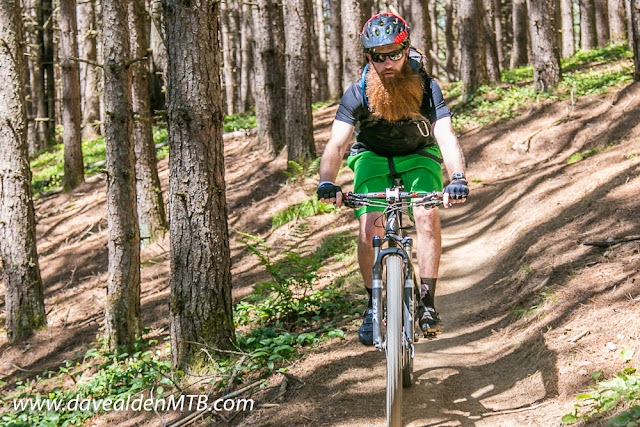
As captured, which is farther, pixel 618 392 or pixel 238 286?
pixel 238 286

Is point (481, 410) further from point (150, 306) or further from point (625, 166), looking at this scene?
point (150, 306)

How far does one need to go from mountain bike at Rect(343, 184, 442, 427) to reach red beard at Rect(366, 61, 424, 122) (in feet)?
2.37

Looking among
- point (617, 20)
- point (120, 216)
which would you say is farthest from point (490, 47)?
point (120, 216)

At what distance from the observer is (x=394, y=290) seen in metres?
3.83

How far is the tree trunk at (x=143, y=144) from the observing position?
38.2 ft

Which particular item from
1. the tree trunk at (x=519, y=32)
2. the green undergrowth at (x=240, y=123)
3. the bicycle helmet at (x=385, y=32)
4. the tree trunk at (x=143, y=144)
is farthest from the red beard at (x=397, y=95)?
the tree trunk at (x=519, y=32)

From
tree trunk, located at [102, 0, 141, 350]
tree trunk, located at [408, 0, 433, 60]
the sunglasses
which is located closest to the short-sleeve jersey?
the sunglasses

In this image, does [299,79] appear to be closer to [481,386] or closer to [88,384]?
[88,384]

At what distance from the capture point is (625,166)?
854 cm

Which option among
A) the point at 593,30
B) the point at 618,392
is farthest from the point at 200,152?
the point at 593,30

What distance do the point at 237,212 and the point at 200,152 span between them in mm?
8114

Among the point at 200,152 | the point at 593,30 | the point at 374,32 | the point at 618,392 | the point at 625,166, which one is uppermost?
the point at 593,30

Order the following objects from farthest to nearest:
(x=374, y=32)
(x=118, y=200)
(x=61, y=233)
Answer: (x=61, y=233), (x=118, y=200), (x=374, y=32)

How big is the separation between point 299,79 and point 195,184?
8284 mm
